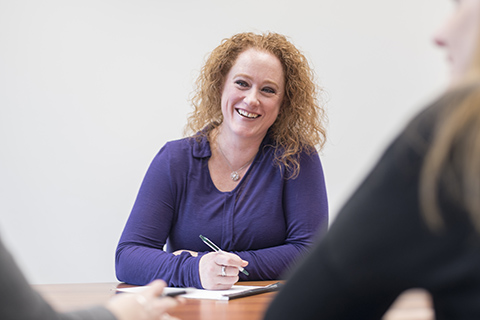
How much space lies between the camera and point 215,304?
51.1 inches

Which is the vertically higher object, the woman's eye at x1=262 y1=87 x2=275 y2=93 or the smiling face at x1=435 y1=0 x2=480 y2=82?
the woman's eye at x1=262 y1=87 x2=275 y2=93

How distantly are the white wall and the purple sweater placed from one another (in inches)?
45.7

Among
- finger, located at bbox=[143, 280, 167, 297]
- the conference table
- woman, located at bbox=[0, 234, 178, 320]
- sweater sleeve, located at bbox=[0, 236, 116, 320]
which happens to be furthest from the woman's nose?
sweater sleeve, located at bbox=[0, 236, 116, 320]

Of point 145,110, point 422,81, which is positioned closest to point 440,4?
point 422,81

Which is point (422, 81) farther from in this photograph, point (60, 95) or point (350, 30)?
point (60, 95)

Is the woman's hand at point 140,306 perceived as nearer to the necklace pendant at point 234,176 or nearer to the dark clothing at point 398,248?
the dark clothing at point 398,248

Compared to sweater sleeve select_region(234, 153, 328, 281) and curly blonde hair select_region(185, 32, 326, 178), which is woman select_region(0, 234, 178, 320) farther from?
curly blonde hair select_region(185, 32, 326, 178)

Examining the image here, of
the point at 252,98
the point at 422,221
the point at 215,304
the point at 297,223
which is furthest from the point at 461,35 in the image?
the point at 252,98

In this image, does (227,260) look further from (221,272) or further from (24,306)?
(24,306)

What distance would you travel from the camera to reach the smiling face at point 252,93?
2127 mm

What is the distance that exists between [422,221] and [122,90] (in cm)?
284

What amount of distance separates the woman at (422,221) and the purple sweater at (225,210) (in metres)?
1.19

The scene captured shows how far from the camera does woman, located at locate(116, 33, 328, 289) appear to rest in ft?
6.10

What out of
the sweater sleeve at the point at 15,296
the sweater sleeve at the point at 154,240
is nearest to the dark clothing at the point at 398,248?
the sweater sleeve at the point at 15,296
